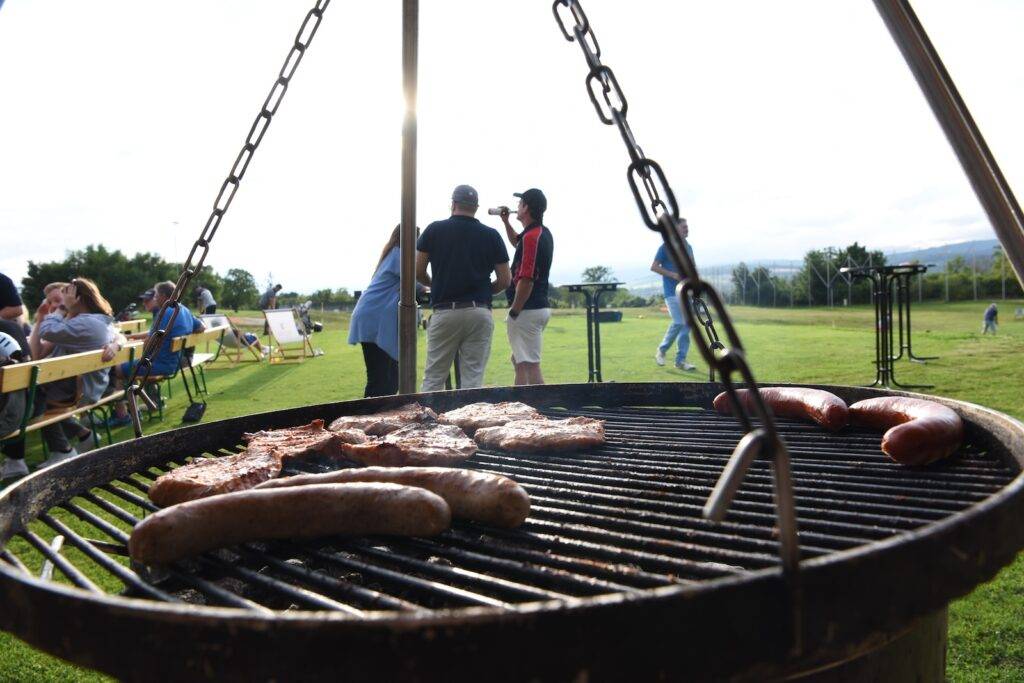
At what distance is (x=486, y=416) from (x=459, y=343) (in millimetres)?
3072

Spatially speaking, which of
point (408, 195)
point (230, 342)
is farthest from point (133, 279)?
point (408, 195)

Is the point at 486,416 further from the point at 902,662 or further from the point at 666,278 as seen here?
the point at 666,278

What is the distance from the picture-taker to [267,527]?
1.66 metres

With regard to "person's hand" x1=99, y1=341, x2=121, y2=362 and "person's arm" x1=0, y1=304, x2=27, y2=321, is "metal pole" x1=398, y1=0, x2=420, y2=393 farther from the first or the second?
"person's arm" x1=0, y1=304, x2=27, y2=321

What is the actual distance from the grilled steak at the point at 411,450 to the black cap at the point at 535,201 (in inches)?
155

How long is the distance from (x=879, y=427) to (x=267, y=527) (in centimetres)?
228

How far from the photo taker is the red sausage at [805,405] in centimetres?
272

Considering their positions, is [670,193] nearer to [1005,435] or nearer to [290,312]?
[1005,435]

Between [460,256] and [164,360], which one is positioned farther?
[164,360]

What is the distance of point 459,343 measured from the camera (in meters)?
6.01

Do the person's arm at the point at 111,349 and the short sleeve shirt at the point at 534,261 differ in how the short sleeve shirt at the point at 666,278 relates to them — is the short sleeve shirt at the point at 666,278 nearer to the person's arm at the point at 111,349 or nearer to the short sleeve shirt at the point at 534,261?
the short sleeve shirt at the point at 534,261

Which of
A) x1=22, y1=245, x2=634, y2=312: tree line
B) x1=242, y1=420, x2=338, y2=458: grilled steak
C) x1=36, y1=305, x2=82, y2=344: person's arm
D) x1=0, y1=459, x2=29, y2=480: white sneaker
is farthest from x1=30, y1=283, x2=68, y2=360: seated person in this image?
x1=22, y1=245, x2=634, y2=312: tree line

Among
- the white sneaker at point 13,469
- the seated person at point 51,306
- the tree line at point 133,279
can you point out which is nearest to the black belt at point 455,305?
the white sneaker at point 13,469

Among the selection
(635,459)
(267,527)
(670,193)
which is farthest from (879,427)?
(267,527)
